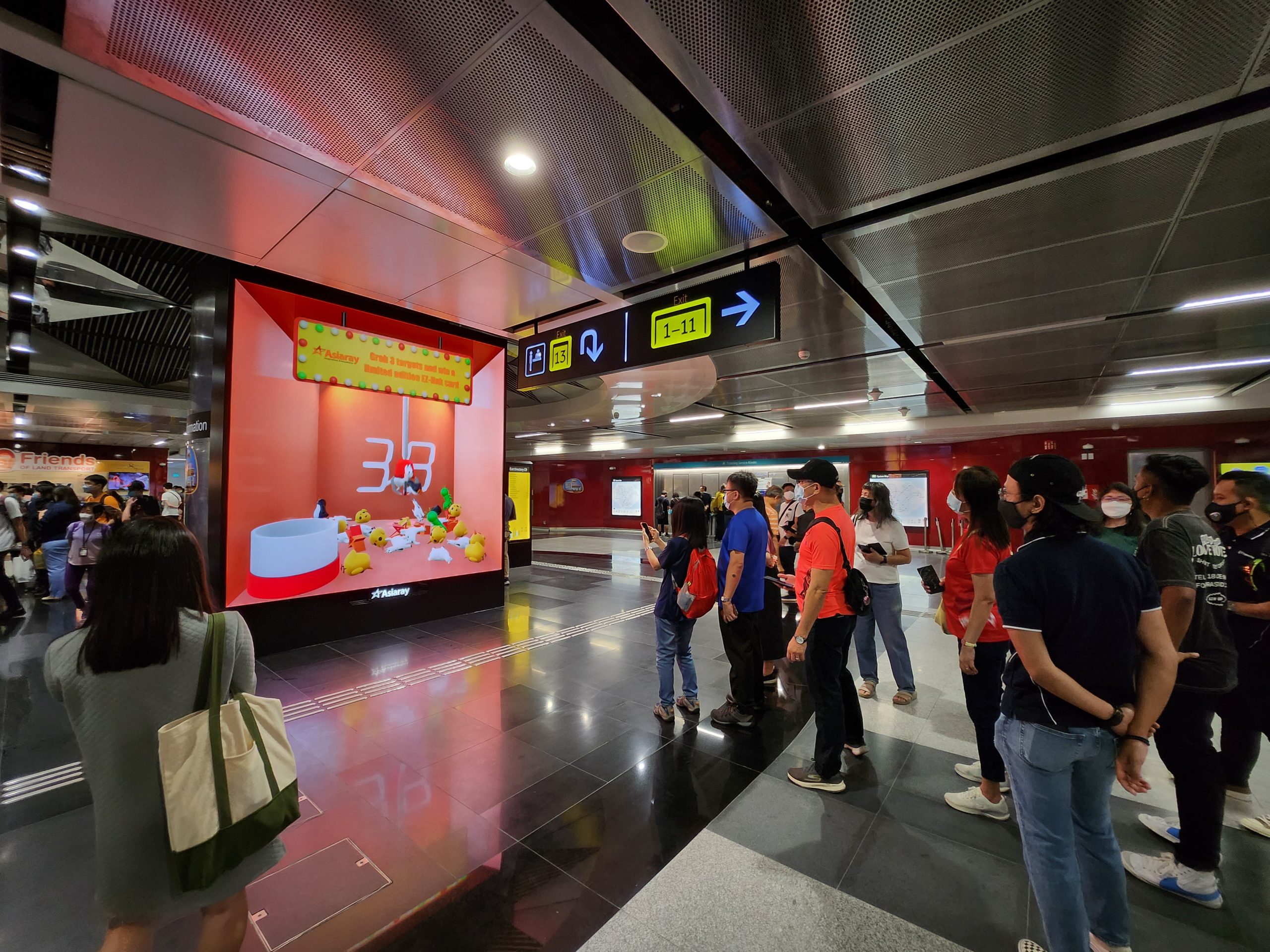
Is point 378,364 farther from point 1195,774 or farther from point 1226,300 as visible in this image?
point 1226,300

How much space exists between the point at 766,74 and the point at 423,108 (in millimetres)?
1600

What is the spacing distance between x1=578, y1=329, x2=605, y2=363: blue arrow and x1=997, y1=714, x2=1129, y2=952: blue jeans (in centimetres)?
337

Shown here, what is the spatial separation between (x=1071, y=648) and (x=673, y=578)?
2162mm

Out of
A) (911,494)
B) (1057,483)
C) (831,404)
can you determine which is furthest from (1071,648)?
(911,494)

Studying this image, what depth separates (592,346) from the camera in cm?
408

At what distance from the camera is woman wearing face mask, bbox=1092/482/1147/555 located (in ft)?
7.02

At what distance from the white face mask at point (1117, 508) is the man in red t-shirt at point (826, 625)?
1049mm

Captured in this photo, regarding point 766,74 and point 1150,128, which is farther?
point 1150,128

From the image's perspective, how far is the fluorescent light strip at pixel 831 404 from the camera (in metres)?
9.65

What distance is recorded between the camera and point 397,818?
7.88 feet

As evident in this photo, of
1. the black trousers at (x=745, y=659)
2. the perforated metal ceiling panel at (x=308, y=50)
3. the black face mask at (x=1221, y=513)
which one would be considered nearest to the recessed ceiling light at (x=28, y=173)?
the perforated metal ceiling panel at (x=308, y=50)

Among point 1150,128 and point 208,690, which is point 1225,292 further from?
point 208,690

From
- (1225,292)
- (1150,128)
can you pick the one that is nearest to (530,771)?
(1150,128)

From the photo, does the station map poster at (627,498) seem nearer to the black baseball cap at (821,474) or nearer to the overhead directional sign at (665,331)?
the overhead directional sign at (665,331)
